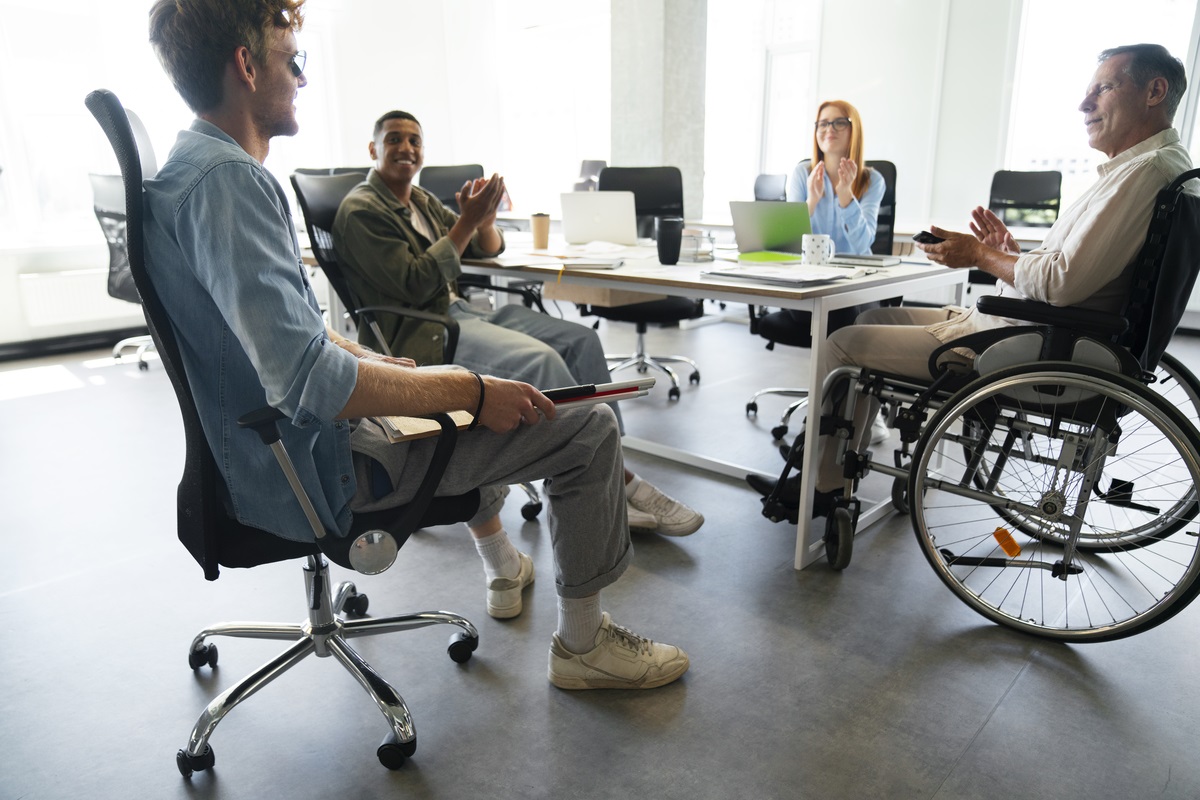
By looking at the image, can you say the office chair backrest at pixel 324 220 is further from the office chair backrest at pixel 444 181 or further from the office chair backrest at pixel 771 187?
the office chair backrest at pixel 771 187

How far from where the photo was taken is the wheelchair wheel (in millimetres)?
1599

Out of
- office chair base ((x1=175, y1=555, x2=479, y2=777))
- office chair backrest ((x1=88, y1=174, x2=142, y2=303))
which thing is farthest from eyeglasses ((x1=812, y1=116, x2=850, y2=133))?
office chair backrest ((x1=88, y1=174, x2=142, y2=303))

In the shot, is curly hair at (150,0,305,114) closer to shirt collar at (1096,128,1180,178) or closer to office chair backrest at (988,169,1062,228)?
shirt collar at (1096,128,1180,178)

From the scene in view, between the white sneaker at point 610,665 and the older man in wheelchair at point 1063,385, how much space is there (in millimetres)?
678

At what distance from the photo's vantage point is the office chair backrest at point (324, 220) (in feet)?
7.33

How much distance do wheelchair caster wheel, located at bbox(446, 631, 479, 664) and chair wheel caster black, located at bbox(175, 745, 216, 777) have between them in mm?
497

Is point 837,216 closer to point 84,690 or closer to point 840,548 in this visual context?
point 840,548

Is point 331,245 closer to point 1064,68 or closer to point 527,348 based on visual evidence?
point 527,348

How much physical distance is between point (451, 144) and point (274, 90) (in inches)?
251

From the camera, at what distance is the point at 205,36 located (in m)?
1.13

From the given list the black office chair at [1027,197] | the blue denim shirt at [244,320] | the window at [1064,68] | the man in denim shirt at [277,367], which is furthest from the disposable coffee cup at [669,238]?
the window at [1064,68]

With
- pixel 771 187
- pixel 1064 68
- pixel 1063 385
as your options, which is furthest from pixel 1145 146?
pixel 1064 68

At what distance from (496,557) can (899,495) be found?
1.21m

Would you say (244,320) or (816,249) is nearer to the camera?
(244,320)
